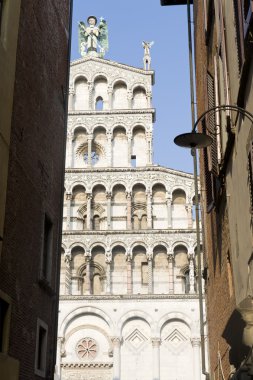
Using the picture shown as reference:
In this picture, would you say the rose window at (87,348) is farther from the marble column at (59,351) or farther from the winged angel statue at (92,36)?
the winged angel statue at (92,36)

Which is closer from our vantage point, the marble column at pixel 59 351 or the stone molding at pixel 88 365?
the stone molding at pixel 88 365

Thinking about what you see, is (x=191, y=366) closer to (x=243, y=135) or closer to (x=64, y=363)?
(x=64, y=363)

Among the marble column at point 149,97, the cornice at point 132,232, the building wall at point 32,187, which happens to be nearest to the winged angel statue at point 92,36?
the marble column at point 149,97

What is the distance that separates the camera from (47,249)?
14.6 meters

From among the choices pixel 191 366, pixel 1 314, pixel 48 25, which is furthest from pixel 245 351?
pixel 191 366

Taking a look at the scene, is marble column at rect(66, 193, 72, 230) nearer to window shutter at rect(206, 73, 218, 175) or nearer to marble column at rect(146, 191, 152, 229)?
marble column at rect(146, 191, 152, 229)

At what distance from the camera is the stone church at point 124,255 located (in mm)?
31031

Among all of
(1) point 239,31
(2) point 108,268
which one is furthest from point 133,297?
(1) point 239,31

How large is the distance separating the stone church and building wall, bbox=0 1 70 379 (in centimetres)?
1680

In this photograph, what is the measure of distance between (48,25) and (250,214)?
9.57 metres

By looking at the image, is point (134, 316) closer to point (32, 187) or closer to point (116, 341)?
point (116, 341)

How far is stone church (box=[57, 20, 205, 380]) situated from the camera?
31031mm

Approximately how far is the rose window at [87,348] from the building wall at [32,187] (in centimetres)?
1709

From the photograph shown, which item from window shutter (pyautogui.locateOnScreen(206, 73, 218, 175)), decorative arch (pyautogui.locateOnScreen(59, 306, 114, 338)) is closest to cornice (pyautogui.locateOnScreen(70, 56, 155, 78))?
decorative arch (pyautogui.locateOnScreen(59, 306, 114, 338))
